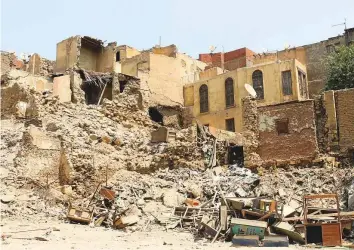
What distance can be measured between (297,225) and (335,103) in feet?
23.2

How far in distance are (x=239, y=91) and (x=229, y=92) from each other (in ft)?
2.82

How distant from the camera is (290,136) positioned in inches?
747

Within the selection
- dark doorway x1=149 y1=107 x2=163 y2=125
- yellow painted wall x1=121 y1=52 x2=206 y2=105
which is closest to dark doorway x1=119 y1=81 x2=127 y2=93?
dark doorway x1=149 y1=107 x2=163 y2=125

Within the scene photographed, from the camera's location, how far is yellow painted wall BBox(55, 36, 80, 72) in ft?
105

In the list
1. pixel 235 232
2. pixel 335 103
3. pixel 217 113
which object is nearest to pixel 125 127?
pixel 217 113

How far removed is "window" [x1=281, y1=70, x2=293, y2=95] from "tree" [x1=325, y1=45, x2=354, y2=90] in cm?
256

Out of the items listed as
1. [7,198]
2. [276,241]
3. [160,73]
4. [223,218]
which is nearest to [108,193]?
[7,198]

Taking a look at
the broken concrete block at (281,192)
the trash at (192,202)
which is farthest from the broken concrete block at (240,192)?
the trash at (192,202)

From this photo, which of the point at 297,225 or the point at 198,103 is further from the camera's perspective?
the point at 198,103

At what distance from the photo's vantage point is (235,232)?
13.4 meters

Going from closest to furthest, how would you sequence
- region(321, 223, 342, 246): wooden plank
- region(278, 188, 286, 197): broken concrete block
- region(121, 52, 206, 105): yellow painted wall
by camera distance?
region(321, 223, 342, 246): wooden plank < region(278, 188, 286, 197): broken concrete block < region(121, 52, 206, 105): yellow painted wall

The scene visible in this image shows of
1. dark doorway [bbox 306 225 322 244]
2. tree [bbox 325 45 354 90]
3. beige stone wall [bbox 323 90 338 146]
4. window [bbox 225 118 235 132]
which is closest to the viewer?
dark doorway [bbox 306 225 322 244]

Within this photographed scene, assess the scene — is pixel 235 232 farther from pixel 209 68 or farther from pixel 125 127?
pixel 209 68

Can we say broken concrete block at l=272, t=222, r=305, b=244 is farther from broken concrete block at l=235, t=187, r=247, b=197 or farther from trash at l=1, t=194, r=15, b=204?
trash at l=1, t=194, r=15, b=204
